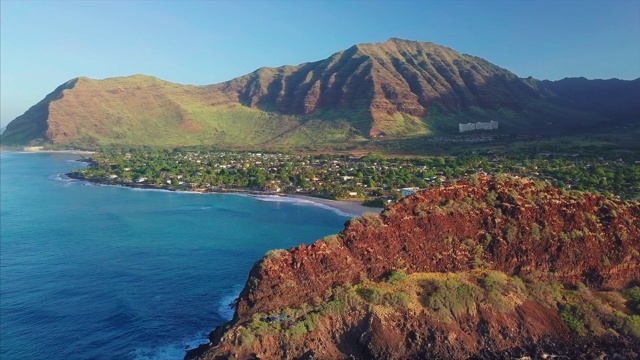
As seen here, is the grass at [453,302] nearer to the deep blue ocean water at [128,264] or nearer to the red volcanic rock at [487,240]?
the red volcanic rock at [487,240]

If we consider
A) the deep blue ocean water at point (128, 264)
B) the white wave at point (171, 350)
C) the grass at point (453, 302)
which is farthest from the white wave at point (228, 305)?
the grass at point (453, 302)

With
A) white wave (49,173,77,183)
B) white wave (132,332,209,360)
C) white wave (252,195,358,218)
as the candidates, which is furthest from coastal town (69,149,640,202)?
white wave (132,332,209,360)

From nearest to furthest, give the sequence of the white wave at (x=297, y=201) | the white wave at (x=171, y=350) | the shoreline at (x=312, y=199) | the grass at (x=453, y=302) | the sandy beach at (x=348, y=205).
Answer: the grass at (x=453, y=302) < the white wave at (x=171, y=350) < the sandy beach at (x=348, y=205) < the shoreline at (x=312, y=199) < the white wave at (x=297, y=201)

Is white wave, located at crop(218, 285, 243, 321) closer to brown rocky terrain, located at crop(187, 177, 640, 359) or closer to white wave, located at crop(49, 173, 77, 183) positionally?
brown rocky terrain, located at crop(187, 177, 640, 359)

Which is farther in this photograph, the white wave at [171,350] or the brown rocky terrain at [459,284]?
the white wave at [171,350]

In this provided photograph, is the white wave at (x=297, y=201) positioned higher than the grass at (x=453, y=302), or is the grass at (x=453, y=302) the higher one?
the grass at (x=453, y=302)

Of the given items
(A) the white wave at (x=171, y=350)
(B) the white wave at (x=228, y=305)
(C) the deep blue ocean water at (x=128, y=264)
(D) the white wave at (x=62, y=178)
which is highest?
(D) the white wave at (x=62, y=178)

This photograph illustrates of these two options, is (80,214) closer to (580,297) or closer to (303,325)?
(303,325)

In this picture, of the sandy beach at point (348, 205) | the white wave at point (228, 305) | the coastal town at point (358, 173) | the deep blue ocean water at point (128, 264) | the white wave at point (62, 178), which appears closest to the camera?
the deep blue ocean water at point (128, 264)
